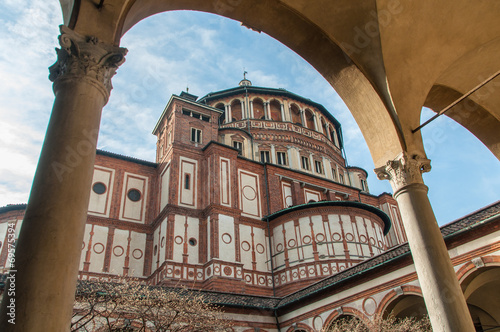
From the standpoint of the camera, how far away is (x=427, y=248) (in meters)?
6.70

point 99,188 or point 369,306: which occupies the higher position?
point 99,188

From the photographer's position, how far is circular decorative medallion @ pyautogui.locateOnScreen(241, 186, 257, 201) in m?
27.0

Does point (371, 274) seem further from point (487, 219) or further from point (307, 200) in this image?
point (307, 200)

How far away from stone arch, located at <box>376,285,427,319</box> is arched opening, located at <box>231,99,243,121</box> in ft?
82.9

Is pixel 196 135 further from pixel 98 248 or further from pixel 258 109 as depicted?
pixel 258 109

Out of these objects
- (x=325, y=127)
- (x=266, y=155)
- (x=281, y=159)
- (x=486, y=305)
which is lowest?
(x=486, y=305)

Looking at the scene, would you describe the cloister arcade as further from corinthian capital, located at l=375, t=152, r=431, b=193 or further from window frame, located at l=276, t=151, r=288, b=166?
window frame, located at l=276, t=151, r=288, b=166

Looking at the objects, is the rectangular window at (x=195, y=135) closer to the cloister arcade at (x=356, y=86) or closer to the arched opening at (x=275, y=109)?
the arched opening at (x=275, y=109)

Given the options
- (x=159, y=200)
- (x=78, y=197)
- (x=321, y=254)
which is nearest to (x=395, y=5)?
(x=78, y=197)

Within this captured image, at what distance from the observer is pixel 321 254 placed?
2380cm

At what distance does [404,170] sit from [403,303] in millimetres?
9268

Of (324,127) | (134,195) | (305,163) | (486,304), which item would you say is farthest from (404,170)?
(324,127)

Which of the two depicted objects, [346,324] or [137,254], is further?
[137,254]

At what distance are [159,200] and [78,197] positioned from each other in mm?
21943
